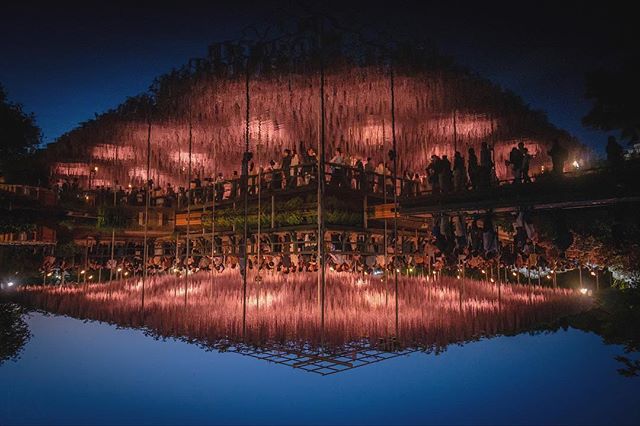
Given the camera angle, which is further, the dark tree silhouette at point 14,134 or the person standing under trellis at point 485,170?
the dark tree silhouette at point 14,134

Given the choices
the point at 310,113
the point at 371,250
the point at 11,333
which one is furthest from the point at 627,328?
the point at 11,333

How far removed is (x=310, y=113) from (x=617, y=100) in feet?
30.4

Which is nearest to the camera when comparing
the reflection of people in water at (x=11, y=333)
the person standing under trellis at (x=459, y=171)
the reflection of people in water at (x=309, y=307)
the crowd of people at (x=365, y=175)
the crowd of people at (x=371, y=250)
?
the reflection of people in water at (x=309, y=307)

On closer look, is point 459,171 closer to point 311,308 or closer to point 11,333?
point 311,308

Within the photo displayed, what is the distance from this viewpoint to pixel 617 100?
8133 mm

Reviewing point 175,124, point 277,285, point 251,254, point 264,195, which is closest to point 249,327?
point 277,285

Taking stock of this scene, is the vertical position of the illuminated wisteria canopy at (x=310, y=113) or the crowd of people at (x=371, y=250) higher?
the illuminated wisteria canopy at (x=310, y=113)

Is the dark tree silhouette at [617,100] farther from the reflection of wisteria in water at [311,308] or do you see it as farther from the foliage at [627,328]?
the reflection of wisteria in water at [311,308]

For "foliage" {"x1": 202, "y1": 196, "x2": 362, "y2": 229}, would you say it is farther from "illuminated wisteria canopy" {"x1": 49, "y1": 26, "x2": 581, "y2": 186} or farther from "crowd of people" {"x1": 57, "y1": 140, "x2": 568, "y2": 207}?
"illuminated wisteria canopy" {"x1": 49, "y1": 26, "x2": 581, "y2": 186}

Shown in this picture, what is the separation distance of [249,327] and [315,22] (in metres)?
6.52

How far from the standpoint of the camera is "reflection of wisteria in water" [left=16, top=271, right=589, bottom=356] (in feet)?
33.9

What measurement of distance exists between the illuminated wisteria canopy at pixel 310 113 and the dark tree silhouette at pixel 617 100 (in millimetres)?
4917

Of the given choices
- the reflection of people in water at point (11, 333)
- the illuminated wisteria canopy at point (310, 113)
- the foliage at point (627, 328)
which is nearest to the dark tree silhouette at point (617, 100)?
the foliage at point (627, 328)

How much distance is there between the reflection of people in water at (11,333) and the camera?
11.5 metres
